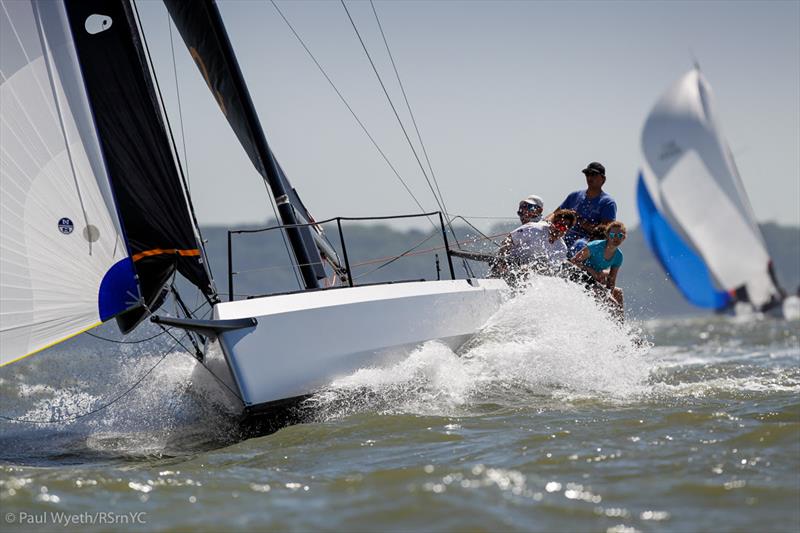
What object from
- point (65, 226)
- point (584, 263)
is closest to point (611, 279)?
point (584, 263)

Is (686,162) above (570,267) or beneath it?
above

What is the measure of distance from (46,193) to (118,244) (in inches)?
21.4

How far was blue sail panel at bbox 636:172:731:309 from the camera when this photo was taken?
2.89m

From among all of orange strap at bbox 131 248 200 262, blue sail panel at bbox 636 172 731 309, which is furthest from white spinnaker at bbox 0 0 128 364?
blue sail panel at bbox 636 172 731 309

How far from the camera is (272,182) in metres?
7.17

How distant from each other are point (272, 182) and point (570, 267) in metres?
2.52

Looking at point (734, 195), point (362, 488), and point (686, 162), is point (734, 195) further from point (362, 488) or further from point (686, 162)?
point (362, 488)

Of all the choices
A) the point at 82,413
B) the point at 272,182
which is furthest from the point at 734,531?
the point at 82,413

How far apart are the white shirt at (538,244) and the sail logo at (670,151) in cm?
440

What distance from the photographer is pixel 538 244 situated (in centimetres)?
725

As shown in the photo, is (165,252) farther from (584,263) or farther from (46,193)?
(584,263)

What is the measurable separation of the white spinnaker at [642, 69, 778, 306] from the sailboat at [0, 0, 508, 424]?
3047 millimetres

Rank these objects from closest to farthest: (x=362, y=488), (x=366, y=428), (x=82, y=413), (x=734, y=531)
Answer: (x=734, y=531)
(x=362, y=488)
(x=366, y=428)
(x=82, y=413)

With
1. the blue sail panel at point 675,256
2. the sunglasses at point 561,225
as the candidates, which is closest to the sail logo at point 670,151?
the blue sail panel at point 675,256
